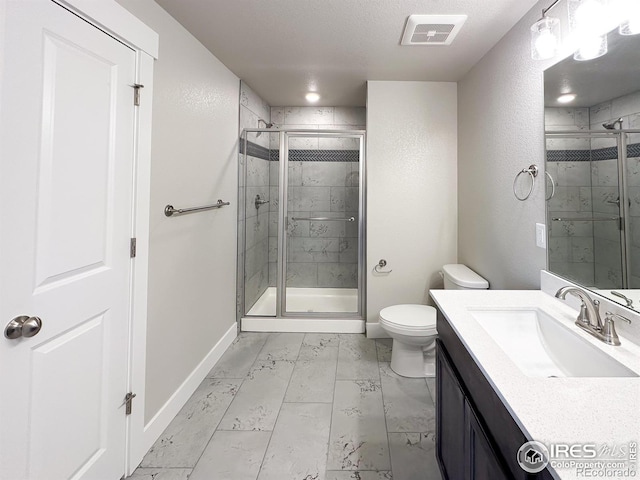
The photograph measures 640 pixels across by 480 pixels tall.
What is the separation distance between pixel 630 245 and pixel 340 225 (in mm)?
2321

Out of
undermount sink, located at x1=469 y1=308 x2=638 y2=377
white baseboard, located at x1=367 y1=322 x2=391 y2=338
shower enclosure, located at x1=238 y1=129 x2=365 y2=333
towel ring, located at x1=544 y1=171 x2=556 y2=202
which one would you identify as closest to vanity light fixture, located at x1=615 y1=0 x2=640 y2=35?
towel ring, located at x1=544 y1=171 x2=556 y2=202

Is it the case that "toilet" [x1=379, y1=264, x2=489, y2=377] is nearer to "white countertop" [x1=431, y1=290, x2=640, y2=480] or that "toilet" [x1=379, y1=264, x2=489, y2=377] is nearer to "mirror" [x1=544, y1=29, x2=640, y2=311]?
"mirror" [x1=544, y1=29, x2=640, y2=311]

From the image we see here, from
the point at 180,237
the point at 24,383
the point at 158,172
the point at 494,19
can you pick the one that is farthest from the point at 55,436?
the point at 494,19

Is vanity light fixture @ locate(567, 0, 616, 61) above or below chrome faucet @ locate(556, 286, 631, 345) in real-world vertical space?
above

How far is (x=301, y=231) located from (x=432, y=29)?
6.65ft

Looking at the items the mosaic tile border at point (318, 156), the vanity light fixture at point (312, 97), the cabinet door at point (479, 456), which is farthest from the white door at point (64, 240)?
the vanity light fixture at point (312, 97)

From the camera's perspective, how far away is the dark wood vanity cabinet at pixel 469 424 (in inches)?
28.7

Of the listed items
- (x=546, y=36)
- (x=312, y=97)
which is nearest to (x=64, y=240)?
(x=546, y=36)

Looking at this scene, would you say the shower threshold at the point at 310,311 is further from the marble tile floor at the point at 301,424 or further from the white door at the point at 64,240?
the white door at the point at 64,240

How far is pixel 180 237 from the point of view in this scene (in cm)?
191

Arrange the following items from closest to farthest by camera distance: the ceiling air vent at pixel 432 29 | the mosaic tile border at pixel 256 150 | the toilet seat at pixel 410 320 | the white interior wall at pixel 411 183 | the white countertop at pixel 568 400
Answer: the white countertop at pixel 568 400, the ceiling air vent at pixel 432 29, the toilet seat at pixel 410 320, the white interior wall at pixel 411 183, the mosaic tile border at pixel 256 150

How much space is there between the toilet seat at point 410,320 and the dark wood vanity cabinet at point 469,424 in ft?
2.49

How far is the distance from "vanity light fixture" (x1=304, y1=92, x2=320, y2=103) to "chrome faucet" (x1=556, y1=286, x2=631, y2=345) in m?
2.90

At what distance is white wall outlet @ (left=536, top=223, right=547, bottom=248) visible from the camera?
5.30 feet
